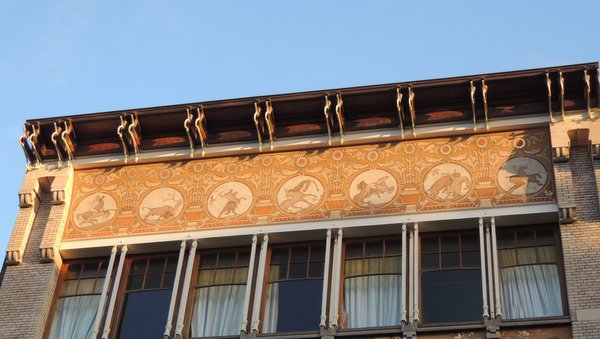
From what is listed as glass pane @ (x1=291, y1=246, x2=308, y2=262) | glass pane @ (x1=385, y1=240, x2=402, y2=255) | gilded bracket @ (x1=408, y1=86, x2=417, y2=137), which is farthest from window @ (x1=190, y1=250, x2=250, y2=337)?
gilded bracket @ (x1=408, y1=86, x2=417, y2=137)

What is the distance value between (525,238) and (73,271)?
968cm

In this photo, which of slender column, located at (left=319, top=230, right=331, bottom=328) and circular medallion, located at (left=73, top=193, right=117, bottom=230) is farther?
circular medallion, located at (left=73, top=193, right=117, bottom=230)

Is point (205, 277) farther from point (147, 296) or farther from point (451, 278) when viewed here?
point (451, 278)

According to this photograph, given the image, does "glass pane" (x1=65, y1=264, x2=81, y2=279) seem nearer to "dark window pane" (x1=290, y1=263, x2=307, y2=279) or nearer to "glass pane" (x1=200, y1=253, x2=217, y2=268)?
"glass pane" (x1=200, y1=253, x2=217, y2=268)

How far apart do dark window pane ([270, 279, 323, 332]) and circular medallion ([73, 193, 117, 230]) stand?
4.46m

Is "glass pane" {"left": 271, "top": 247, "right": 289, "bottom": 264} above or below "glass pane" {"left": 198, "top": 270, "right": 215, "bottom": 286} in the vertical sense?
above

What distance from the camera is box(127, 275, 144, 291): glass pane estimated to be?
2420 cm

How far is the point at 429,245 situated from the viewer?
23484 millimetres

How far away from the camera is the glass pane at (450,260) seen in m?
23.0

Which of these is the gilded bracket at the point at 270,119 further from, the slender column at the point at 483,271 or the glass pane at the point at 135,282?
the slender column at the point at 483,271

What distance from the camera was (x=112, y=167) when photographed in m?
26.2

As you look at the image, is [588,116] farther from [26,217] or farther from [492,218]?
[26,217]

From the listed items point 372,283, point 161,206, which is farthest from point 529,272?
point 161,206

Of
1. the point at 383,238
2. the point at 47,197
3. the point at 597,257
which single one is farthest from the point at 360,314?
the point at 47,197
